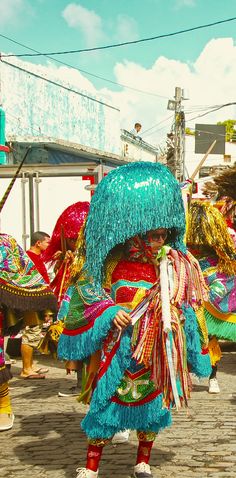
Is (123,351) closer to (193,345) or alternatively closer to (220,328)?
(193,345)

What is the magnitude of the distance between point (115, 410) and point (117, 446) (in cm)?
114

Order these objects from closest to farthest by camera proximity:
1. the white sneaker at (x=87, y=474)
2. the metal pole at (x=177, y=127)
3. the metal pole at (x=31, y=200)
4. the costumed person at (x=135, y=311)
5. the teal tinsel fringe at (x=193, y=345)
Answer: the costumed person at (x=135, y=311), the white sneaker at (x=87, y=474), the teal tinsel fringe at (x=193, y=345), the metal pole at (x=31, y=200), the metal pole at (x=177, y=127)

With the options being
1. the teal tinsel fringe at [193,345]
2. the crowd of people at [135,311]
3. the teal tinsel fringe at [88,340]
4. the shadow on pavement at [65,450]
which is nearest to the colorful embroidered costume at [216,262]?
the shadow on pavement at [65,450]

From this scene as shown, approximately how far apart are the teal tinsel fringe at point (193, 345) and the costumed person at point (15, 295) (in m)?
1.71

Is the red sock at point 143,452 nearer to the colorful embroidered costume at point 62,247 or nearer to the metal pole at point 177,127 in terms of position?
the colorful embroidered costume at point 62,247

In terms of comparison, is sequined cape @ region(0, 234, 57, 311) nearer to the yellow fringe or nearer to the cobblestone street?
the cobblestone street

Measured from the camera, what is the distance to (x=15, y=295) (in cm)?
561

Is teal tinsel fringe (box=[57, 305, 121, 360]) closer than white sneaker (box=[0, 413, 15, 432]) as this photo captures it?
Yes

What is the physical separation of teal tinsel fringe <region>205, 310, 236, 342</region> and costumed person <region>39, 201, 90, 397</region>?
1387mm

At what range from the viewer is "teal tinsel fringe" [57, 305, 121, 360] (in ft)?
13.6

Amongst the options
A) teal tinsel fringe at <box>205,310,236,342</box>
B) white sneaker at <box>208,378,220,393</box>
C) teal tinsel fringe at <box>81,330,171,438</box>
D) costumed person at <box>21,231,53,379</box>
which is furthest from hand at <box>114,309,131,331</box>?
costumed person at <box>21,231,53,379</box>

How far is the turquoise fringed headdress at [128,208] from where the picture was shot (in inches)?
166

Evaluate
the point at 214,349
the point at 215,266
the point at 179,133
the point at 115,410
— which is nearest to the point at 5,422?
the point at 115,410

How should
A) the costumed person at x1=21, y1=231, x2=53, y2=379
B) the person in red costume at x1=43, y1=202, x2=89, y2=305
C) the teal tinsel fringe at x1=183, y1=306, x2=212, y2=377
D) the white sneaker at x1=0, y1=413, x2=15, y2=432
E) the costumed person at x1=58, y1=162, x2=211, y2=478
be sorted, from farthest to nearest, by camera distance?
the costumed person at x1=21, y1=231, x2=53, y2=379, the person in red costume at x1=43, y1=202, x2=89, y2=305, the white sneaker at x1=0, y1=413, x2=15, y2=432, the teal tinsel fringe at x1=183, y1=306, x2=212, y2=377, the costumed person at x1=58, y1=162, x2=211, y2=478
